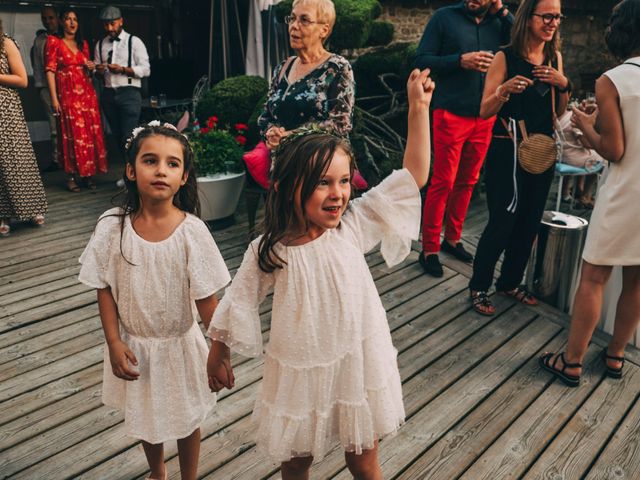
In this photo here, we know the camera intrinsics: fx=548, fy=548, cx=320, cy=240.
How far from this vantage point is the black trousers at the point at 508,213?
3.23 m

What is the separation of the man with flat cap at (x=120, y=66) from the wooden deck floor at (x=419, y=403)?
262 centimetres

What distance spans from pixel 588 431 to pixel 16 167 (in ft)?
14.9

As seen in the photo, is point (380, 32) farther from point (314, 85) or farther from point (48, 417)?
point (48, 417)

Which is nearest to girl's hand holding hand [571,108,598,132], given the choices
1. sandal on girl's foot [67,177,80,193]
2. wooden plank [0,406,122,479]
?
wooden plank [0,406,122,479]

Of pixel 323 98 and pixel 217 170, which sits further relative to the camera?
pixel 217 170

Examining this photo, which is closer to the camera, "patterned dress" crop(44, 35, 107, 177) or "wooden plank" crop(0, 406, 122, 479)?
"wooden plank" crop(0, 406, 122, 479)

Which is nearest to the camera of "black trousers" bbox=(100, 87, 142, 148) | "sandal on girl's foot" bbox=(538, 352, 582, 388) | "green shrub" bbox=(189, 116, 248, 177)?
"sandal on girl's foot" bbox=(538, 352, 582, 388)

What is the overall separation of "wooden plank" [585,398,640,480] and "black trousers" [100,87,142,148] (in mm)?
5102

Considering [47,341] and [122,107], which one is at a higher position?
[122,107]

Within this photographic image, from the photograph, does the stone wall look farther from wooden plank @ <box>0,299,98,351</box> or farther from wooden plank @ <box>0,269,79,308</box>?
wooden plank @ <box>0,299,98,351</box>

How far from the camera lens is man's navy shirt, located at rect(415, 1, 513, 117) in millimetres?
3676

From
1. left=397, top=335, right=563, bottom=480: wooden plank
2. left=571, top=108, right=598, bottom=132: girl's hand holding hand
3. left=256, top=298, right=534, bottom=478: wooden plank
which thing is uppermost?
left=571, top=108, right=598, bottom=132: girl's hand holding hand

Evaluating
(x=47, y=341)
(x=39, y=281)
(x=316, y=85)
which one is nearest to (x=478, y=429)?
(x=316, y=85)

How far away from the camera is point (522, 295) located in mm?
3652
